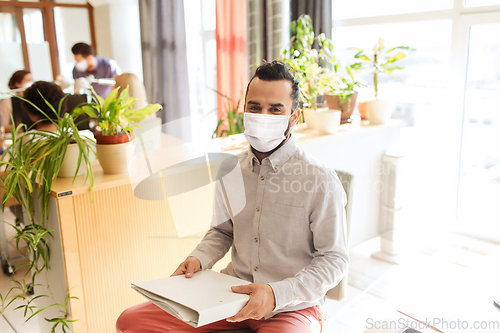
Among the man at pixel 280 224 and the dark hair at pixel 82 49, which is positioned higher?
the dark hair at pixel 82 49

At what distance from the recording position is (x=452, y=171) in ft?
9.71

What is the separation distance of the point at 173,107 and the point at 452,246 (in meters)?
2.92

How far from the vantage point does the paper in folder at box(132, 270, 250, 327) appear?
969 millimetres

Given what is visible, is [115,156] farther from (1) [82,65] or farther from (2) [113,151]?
(1) [82,65]

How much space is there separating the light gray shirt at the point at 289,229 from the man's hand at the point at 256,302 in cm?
4

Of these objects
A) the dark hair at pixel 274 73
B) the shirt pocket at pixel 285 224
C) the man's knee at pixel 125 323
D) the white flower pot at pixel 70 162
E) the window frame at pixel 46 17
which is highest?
the window frame at pixel 46 17

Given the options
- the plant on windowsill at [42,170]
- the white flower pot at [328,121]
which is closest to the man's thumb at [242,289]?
the plant on windowsill at [42,170]

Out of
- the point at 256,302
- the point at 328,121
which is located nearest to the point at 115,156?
the point at 256,302

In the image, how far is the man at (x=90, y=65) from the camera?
3936mm

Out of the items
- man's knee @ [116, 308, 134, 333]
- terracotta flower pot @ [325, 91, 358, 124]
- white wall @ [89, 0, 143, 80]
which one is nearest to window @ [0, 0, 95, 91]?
white wall @ [89, 0, 143, 80]

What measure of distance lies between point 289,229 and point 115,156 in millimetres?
717

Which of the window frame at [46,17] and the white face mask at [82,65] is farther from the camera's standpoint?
the window frame at [46,17]

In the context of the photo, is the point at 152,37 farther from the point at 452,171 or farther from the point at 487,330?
the point at 487,330

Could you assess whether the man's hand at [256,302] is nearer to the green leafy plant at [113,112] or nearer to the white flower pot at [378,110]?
the green leafy plant at [113,112]
